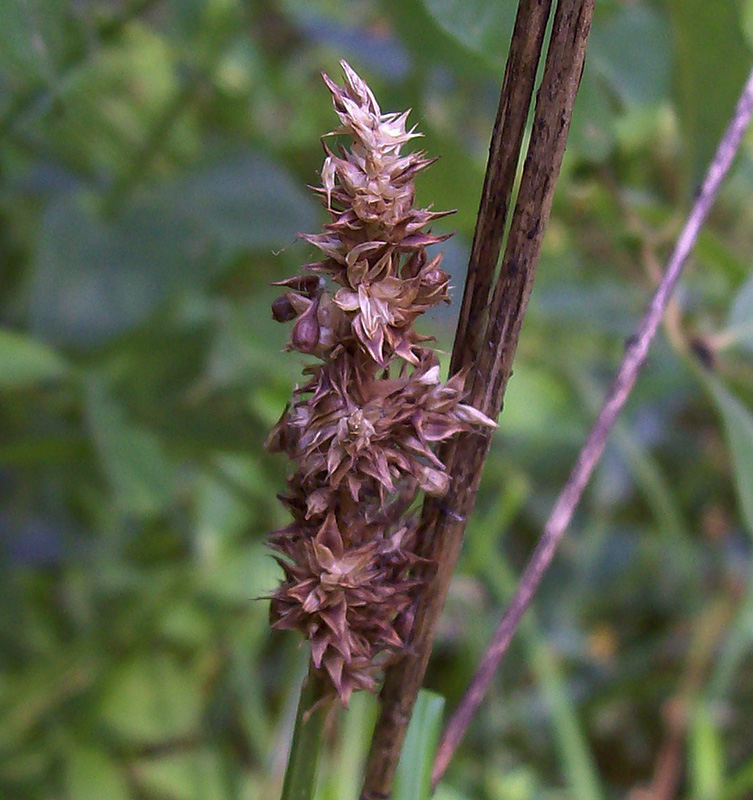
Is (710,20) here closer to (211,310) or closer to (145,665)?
(211,310)

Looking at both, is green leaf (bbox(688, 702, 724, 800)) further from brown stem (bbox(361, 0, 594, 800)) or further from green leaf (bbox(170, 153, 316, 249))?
brown stem (bbox(361, 0, 594, 800))

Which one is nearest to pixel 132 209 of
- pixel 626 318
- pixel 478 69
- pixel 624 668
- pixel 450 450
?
pixel 478 69

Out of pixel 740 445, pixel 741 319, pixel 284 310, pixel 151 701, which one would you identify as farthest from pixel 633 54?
pixel 151 701

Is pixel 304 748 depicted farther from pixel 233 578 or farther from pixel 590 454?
pixel 233 578

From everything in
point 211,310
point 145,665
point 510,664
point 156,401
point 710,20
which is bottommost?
point 145,665

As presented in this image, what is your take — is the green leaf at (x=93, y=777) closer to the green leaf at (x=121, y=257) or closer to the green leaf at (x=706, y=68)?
the green leaf at (x=121, y=257)

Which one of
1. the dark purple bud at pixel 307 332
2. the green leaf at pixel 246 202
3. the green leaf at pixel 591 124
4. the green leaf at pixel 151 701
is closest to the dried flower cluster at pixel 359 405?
the dark purple bud at pixel 307 332
